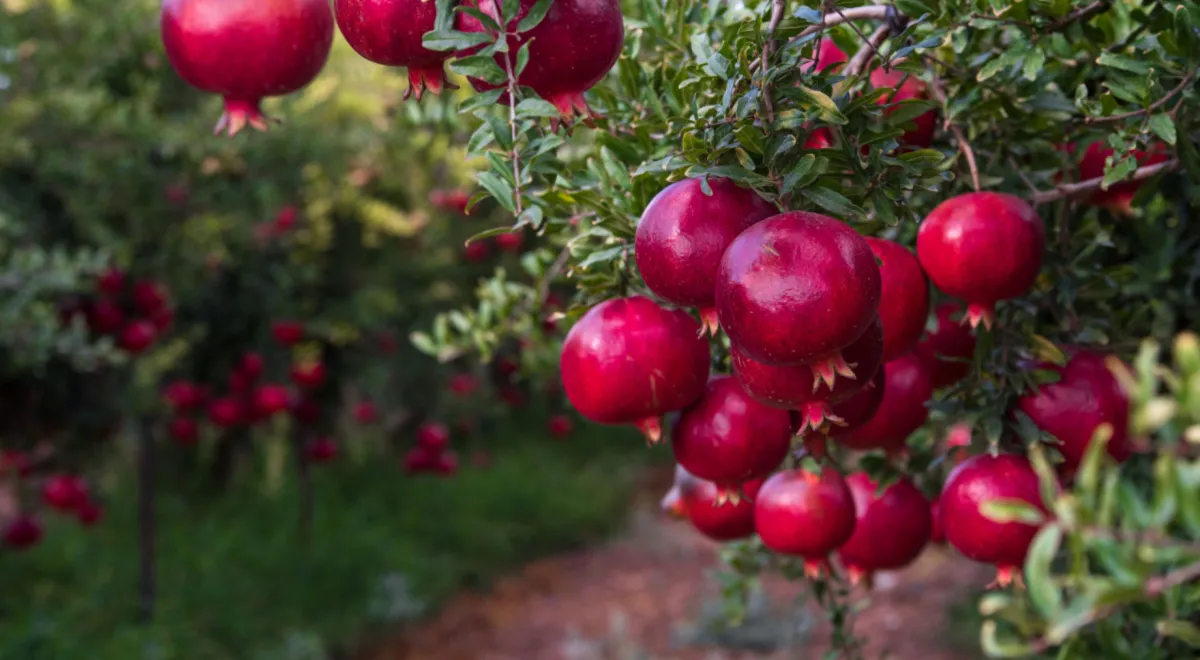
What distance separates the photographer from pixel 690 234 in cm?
85

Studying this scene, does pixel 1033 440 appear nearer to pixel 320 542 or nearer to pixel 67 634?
pixel 67 634

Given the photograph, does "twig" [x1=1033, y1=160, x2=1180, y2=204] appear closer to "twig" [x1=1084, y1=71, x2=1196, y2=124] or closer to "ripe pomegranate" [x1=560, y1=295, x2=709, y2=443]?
"twig" [x1=1084, y1=71, x2=1196, y2=124]

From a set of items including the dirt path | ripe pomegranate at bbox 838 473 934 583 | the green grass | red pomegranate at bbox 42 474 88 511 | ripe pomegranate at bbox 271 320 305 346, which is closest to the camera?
ripe pomegranate at bbox 838 473 934 583

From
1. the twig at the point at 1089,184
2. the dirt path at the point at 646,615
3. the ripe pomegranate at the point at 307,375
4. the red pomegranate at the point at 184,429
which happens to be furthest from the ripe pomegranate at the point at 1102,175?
the red pomegranate at the point at 184,429

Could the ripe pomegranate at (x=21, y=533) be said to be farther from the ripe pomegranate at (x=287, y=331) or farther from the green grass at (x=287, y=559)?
the ripe pomegranate at (x=287, y=331)

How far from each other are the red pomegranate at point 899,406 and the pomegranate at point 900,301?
123mm

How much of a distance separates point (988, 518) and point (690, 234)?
414mm

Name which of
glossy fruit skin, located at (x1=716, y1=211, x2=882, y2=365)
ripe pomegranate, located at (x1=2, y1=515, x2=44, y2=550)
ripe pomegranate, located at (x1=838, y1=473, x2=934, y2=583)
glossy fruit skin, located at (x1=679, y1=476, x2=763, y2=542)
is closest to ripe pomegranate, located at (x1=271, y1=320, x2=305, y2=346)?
ripe pomegranate, located at (x1=2, y1=515, x2=44, y2=550)

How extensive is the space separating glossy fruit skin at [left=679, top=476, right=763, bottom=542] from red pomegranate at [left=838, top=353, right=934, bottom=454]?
0.16m

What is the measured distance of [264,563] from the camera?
4914mm

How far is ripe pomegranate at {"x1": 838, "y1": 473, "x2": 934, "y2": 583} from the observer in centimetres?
124

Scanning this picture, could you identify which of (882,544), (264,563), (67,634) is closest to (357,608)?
(264,563)

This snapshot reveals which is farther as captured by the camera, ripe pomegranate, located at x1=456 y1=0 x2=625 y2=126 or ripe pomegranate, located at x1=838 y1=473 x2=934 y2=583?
ripe pomegranate, located at x1=838 y1=473 x2=934 y2=583

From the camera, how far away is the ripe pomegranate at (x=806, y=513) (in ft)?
3.74
